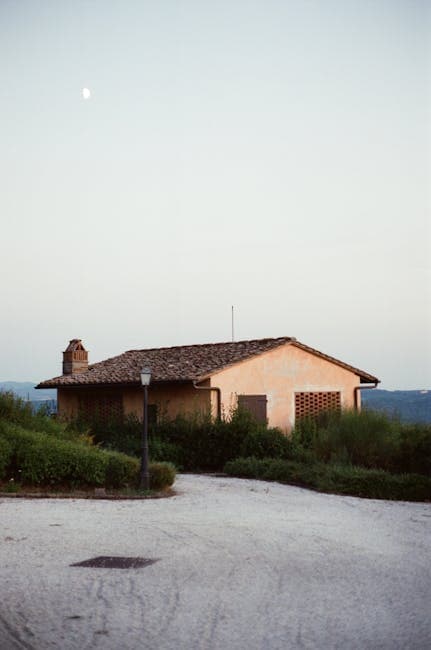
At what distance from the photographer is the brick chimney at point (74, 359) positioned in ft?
99.6

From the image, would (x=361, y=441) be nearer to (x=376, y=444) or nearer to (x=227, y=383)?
(x=376, y=444)

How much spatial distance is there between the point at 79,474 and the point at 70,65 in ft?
28.3

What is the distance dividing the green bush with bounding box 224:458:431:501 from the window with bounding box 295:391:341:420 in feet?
24.7

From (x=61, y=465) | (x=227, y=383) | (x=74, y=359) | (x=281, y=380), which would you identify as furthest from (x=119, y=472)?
(x=74, y=359)

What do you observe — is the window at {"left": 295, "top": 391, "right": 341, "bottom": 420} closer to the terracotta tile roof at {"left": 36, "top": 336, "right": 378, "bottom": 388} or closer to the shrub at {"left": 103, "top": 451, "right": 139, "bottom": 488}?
the terracotta tile roof at {"left": 36, "top": 336, "right": 378, "bottom": 388}

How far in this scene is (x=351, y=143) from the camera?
63.4ft

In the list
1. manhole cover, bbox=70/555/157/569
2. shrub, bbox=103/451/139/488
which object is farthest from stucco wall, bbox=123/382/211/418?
manhole cover, bbox=70/555/157/569

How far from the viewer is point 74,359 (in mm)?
30359

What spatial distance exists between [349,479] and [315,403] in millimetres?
10906

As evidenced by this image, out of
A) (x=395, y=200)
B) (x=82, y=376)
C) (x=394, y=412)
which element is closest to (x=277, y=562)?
(x=394, y=412)

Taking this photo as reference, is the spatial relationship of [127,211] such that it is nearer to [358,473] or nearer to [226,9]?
[226,9]

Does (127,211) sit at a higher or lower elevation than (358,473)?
higher

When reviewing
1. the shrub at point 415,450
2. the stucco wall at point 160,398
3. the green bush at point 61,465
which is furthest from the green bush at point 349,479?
the stucco wall at point 160,398

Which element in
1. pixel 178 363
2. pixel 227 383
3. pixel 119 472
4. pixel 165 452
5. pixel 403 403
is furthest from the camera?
pixel 403 403
